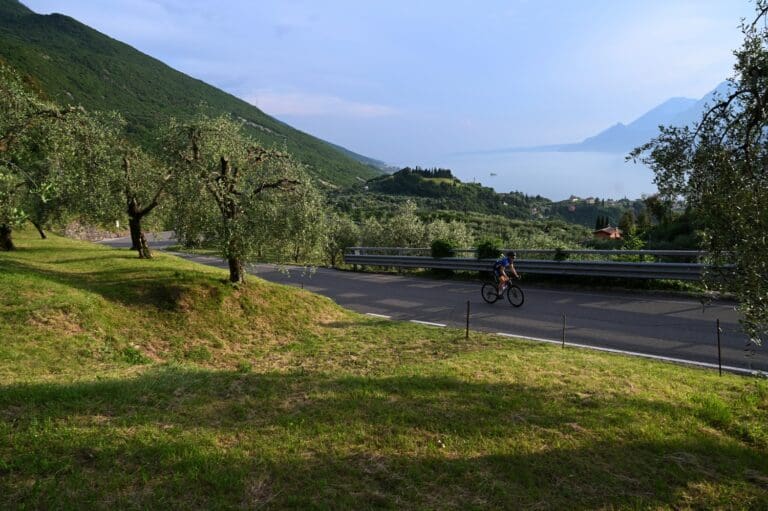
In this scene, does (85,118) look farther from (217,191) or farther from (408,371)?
(408,371)

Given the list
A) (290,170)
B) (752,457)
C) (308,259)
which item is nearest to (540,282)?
(308,259)

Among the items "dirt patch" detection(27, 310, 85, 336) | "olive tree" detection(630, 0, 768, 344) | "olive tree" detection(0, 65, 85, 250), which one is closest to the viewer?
"olive tree" detection(630, 0, 768, 344)

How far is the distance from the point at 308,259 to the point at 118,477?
971 centimetres

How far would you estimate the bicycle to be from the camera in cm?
1442

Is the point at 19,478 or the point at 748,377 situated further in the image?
the point at 748,377

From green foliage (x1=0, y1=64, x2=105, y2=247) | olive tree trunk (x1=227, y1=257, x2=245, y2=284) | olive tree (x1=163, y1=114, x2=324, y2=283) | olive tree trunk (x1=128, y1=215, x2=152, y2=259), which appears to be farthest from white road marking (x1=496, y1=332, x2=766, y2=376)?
olive tree trunk (x1=128, y1=215, x2=152, y2=259)

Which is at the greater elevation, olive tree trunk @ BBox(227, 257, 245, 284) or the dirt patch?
olive tree trunk @ BBox(227, 257, 245, 284)

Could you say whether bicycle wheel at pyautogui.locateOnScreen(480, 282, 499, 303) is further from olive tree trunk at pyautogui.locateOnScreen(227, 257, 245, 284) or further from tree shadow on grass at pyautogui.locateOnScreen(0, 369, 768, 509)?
tree shadow on grass at pyautogui.locateOnScreen(0, 369, 768, 509)

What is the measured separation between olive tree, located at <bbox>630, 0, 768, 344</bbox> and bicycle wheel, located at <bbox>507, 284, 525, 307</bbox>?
7759 millimetres

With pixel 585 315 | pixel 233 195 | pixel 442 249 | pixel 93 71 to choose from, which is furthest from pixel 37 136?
pixel 93 71

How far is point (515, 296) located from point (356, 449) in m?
10.9

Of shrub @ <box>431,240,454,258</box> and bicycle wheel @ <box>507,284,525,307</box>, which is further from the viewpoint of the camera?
shrub @ <box>431,240,454,258</box>

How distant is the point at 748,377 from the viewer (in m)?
7.82

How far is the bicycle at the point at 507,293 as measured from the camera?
14422mm
